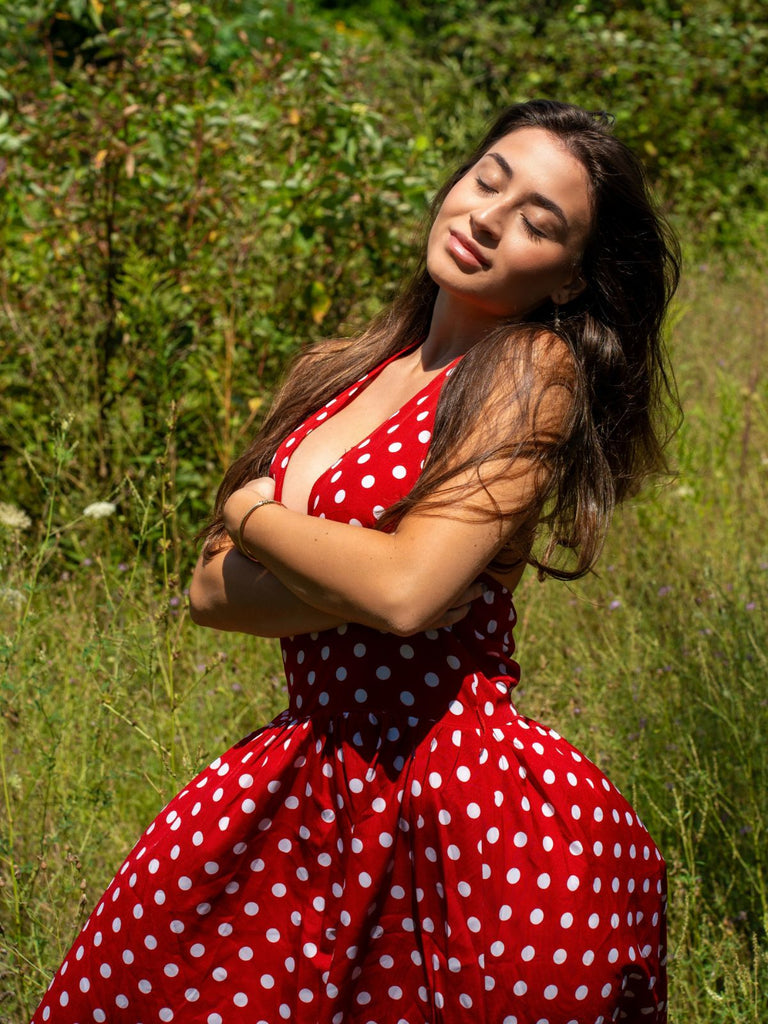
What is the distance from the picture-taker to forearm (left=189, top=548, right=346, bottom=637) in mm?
1433

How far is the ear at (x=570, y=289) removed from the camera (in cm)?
156

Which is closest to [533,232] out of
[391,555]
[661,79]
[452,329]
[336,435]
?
[452,329]

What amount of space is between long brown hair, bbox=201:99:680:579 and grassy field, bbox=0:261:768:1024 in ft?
1.52

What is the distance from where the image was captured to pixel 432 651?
1433 millimetres

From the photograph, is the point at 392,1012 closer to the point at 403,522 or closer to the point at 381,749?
the point at 381,749

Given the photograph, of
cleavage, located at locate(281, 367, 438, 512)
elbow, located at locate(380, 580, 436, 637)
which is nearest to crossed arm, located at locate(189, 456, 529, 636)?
elbow, located at locate(380, 580, 436, 637)

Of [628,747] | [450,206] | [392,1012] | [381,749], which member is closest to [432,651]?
[381,749]

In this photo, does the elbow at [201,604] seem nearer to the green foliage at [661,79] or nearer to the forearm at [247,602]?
the forearm at [247,602]

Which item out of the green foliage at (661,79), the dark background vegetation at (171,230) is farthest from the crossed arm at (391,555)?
the green foliage at (661,79)

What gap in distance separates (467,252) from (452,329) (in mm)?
129

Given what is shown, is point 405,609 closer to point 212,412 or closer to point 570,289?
point 570,289

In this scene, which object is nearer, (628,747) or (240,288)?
(628,747)

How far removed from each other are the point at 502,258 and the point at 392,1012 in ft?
2.91

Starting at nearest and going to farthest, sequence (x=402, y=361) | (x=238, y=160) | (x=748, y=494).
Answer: (x=402, y=361) < (x=748, y=494) < (x=238, y=160)
